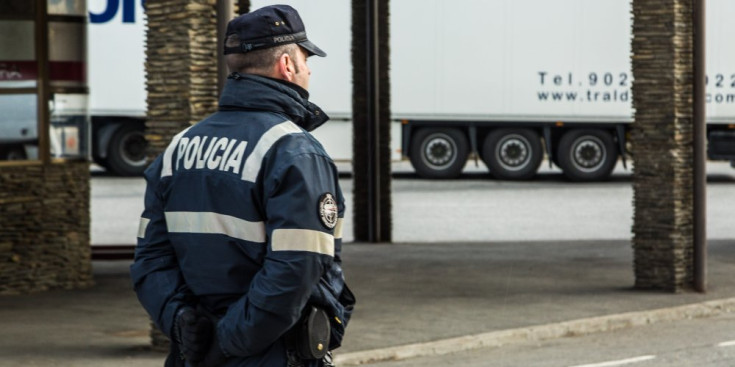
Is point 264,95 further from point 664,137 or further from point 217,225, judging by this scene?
point 664,137

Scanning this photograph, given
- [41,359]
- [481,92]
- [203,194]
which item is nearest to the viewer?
[203,194]

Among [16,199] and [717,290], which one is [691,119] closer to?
[717,290]

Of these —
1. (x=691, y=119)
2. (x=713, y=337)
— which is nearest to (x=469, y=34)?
(x=691, y=119)

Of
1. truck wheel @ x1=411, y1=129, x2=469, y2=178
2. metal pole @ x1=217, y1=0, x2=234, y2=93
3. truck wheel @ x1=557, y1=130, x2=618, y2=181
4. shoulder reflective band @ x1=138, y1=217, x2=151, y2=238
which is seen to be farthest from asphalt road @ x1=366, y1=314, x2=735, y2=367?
truck wheel @ x1=411, y1=129, x2=469, y2=178

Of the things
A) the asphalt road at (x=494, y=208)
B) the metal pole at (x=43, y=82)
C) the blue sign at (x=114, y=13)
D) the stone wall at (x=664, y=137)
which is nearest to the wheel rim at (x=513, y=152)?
the asphalt road at (x=494, y=208)

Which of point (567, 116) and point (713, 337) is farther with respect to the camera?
point (567, 116)

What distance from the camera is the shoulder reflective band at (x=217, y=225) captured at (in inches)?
147

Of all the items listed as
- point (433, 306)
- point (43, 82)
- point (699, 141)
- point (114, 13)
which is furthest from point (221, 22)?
point (114, 13)

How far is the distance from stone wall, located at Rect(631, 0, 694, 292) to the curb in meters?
0.68

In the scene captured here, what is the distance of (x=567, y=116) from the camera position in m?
27.7

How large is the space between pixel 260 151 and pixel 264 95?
184mm

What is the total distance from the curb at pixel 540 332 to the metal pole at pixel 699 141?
60cm

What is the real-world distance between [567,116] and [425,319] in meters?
17.8

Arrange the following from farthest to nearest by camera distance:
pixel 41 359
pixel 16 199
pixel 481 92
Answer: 1. pixel 481 92
2. pixel 16 199
3. pixel 41 359
